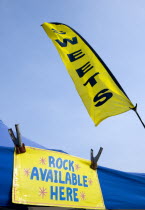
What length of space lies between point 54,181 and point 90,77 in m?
1.86

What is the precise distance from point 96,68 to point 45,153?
1.79m

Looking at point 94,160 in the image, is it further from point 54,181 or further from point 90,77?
point 90,77

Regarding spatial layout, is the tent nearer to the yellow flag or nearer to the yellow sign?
the yellow sign

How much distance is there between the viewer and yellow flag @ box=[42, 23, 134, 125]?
11.1ft

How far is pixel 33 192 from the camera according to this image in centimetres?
260

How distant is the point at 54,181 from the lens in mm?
2807

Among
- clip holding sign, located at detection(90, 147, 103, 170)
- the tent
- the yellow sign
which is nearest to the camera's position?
the yellow sign

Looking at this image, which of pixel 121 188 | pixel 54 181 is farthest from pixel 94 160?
pixel 54 181

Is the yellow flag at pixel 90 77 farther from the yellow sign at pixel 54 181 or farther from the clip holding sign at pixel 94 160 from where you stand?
the yellow sign at pixel 54 181

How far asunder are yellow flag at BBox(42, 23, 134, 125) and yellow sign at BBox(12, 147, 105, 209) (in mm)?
789

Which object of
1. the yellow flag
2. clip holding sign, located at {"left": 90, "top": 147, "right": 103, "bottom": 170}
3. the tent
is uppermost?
the yellow flag

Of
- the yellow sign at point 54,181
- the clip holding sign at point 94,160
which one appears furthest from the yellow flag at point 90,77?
the yellow sign at point 54,181

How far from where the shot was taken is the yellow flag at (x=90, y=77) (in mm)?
3389

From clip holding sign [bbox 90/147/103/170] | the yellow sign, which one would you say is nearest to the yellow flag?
clip holding sign [bbox 90/147/103/170]
